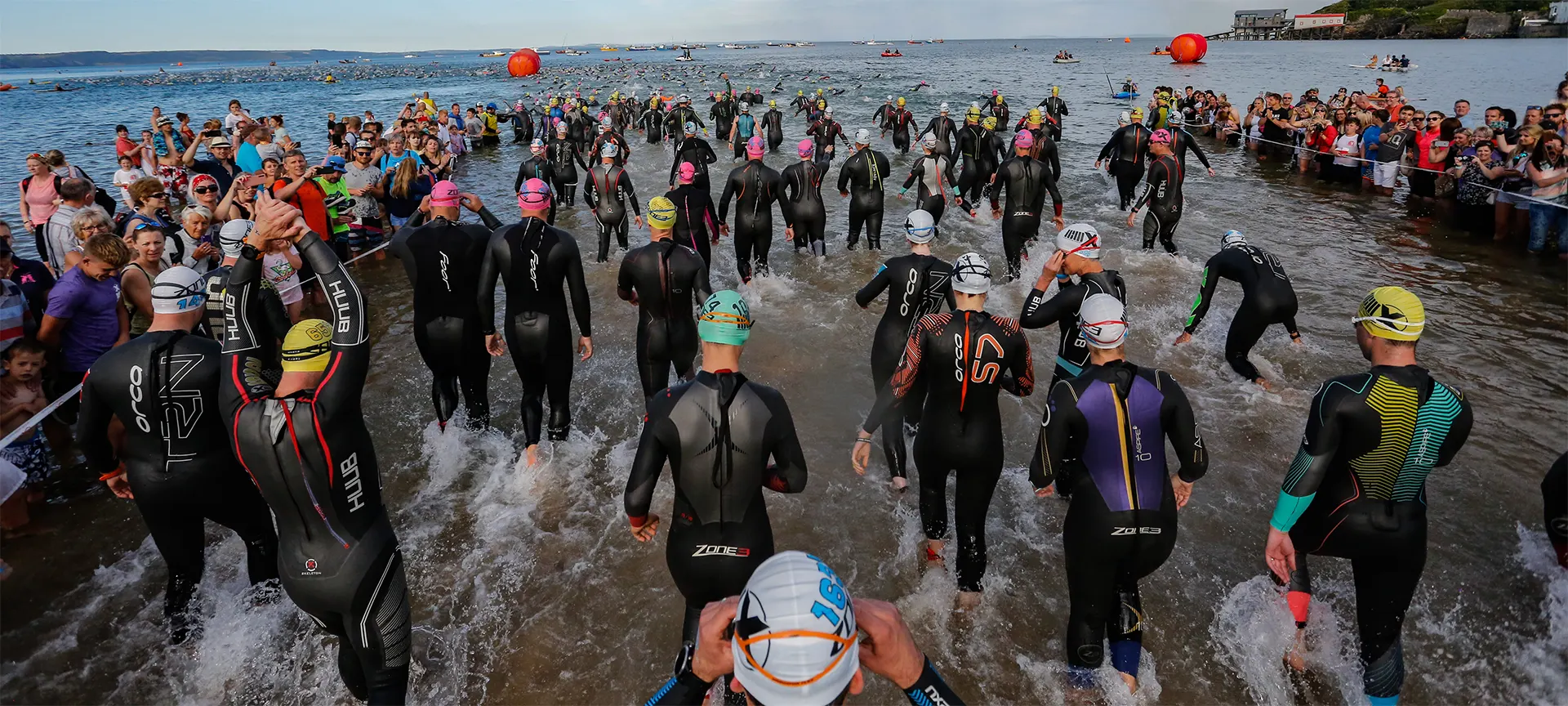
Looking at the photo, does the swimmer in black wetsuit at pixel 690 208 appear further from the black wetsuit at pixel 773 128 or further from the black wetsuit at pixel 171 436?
the black wetsuit at pixel 773 128

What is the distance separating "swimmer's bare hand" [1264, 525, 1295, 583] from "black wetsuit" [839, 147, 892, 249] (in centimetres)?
736

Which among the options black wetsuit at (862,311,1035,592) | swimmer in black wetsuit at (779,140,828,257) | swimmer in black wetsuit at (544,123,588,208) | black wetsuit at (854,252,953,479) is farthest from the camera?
swimmer in black wetsuit at (544,123,588,208)

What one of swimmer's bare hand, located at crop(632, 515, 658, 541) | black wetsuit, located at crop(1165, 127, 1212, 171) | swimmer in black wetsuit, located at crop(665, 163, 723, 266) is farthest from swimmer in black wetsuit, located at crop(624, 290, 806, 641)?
black wetsuit, located at crop(1165, 127, 1212, 171)

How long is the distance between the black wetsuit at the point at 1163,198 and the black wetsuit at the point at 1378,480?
23.1 ft

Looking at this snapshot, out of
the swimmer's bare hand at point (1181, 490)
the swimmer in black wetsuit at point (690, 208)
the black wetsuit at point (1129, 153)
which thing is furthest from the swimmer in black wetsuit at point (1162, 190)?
the swimmer's bare hand at point (1181, 490)

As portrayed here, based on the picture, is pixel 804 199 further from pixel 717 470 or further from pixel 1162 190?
pixel 717 470

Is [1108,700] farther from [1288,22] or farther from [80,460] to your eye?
[1288,22]

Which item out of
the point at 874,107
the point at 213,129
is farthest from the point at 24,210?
the point at 874,107

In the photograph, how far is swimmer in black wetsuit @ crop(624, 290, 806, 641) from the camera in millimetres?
3006

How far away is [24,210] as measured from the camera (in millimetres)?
8297

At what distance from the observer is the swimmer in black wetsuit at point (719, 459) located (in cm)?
301

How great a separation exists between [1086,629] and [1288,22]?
15737 centimetres

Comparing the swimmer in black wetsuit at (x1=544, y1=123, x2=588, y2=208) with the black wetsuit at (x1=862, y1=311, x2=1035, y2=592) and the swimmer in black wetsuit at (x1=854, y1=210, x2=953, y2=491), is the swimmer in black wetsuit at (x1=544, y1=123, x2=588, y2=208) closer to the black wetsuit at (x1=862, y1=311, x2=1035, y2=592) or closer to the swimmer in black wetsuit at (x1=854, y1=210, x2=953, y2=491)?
the swimmer in black wetsuit at (x1=854, y1=210, x2=953, y2=491)

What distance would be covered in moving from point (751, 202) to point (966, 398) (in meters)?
5.87
